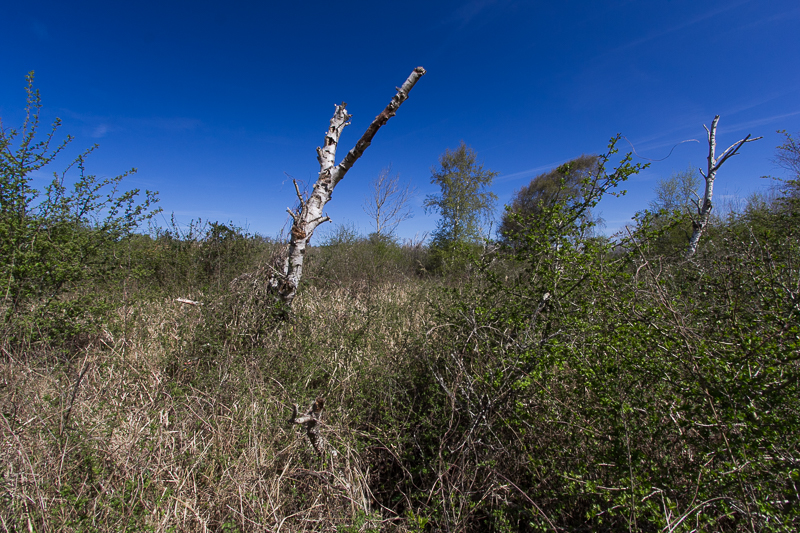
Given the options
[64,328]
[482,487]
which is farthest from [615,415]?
[64,328]

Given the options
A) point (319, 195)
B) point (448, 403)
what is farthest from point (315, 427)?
point (319, 195)

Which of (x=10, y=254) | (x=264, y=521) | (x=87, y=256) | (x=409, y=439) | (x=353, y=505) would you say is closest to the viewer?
(x=264, y=521)

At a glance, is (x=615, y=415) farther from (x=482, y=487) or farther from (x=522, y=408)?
(x=482, y=487)

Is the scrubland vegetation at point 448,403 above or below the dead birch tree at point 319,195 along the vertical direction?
below

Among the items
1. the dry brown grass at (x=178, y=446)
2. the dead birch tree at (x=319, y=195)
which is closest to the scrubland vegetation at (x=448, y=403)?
the dry brown grass at (x=178, y=446)

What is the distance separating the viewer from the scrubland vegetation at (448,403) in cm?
148

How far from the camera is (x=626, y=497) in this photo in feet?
4.76

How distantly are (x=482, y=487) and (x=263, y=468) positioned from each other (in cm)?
144

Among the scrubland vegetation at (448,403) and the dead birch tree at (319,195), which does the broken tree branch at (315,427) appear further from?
the dead birch tree at (319,195)

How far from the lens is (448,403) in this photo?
2336mm

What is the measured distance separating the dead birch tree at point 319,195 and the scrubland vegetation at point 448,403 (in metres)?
0.48

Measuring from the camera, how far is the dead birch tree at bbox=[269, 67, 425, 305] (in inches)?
165

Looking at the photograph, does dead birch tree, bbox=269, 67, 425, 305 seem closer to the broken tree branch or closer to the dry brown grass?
the dry brown grass

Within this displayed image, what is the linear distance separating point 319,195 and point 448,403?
3.31 m
